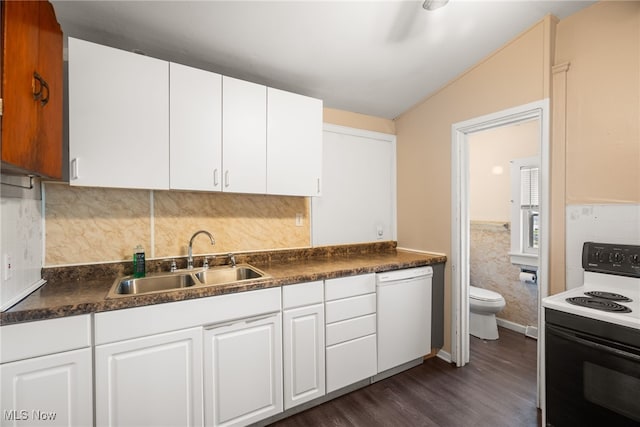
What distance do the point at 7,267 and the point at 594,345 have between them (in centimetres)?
273

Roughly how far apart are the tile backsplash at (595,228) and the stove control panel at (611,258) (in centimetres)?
7

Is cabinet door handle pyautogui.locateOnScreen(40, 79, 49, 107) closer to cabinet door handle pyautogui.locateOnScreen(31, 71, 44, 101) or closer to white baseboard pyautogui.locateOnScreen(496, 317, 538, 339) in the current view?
cabinet door handle pyautogui.locateOnScreen(31, 71, 44, 101)

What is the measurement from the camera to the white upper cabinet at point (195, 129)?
1747mm

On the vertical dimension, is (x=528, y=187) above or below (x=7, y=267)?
above

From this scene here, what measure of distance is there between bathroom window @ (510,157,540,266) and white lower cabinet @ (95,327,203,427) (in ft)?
10.7

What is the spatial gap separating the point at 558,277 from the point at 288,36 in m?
2.37

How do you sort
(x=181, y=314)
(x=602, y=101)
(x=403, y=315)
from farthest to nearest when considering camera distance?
(x=403, y=315)
(x=602, y=101)
(x=181, y=314)

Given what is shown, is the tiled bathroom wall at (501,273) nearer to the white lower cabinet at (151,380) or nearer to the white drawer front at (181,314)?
the white drawer front at (181,314)

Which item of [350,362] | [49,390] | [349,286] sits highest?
[349,286]

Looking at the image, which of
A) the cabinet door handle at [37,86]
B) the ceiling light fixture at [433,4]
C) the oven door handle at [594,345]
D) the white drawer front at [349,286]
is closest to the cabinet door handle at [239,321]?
the white drawer front at [349,286]

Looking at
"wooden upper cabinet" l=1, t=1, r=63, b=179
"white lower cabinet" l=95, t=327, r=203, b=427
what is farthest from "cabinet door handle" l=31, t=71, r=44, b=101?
"white lower cabinet" l=95, t=327, r=203, b=427

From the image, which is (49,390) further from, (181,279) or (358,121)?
(358,121)

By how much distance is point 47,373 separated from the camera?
1227mm

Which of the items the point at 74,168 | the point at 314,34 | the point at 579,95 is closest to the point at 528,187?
the point at 579,95
